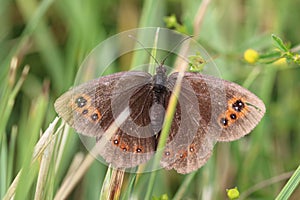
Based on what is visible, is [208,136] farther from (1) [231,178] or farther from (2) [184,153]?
(1) [231,178]

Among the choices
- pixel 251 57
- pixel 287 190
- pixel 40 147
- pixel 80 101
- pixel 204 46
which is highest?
pixel 204 46

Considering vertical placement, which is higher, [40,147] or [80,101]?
[80,101]

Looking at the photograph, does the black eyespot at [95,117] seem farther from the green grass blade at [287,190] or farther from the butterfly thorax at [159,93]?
the green grass blade at [287,190]

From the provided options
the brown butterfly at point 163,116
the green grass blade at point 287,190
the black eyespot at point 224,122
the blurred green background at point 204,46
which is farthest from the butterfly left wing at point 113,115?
the green grass blade at point 287,190

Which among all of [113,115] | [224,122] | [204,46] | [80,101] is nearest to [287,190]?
[224,122]

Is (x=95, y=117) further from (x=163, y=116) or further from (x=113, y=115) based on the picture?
(x=163, y=116)

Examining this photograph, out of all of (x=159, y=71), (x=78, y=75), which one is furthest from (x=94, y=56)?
(x=159, y=71)
